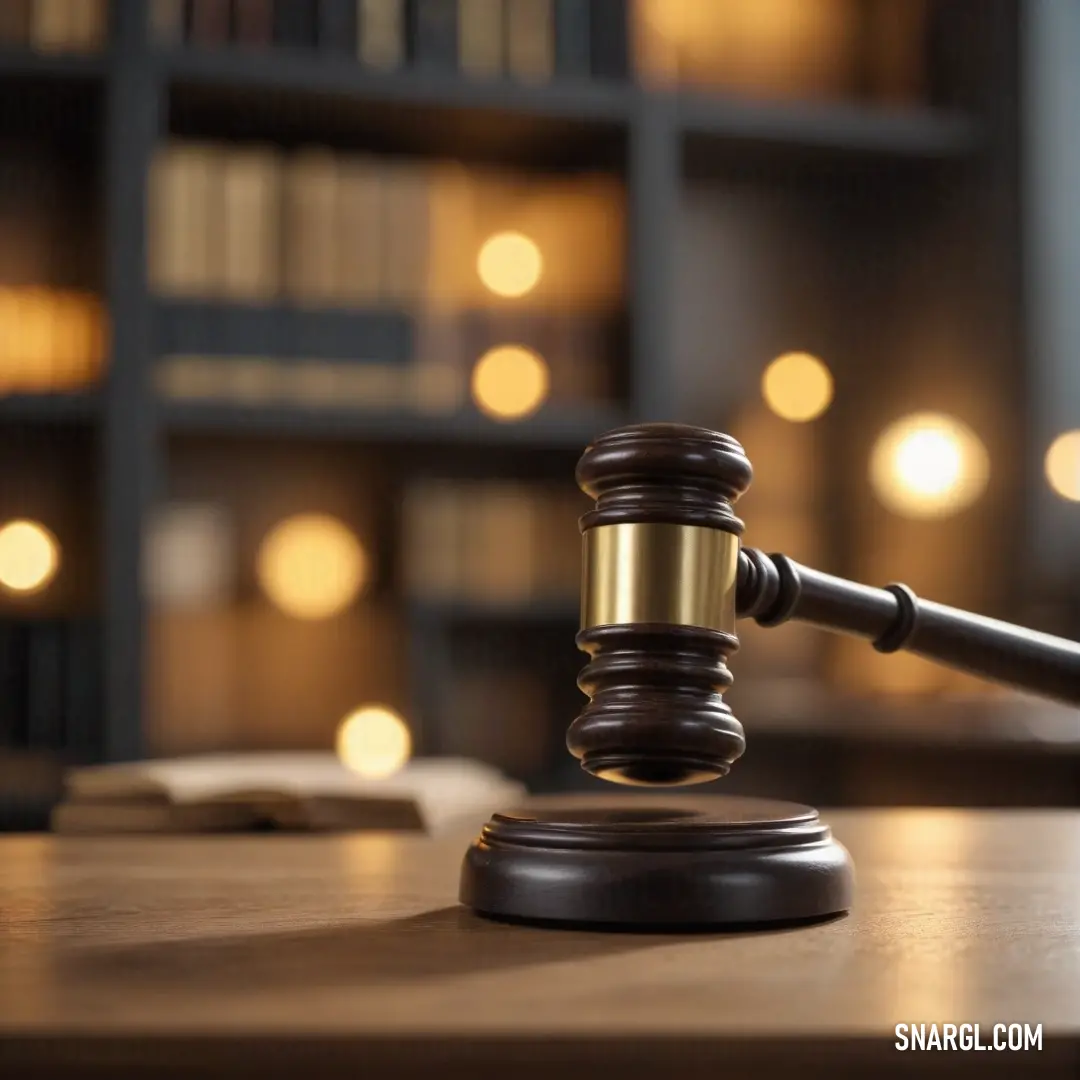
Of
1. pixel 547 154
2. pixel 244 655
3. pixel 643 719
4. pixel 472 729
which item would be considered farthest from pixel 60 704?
pixel 643 719

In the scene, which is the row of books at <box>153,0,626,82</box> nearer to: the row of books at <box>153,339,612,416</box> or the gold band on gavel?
the row of books at <box>153,339,612,416</box>

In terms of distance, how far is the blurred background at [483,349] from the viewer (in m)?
2.42

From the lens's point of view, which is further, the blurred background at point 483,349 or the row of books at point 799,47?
the row of books at point 799,47

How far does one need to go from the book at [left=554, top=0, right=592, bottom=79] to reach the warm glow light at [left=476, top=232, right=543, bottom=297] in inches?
13.1

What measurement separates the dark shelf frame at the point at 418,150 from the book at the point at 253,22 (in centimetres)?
5

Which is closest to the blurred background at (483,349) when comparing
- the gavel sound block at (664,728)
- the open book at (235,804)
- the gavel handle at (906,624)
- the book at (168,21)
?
the book at (168,21)

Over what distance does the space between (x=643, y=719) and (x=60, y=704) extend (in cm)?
202

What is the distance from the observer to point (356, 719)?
8.73 feet

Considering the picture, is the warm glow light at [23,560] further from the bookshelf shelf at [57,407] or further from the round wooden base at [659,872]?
the round wooden base at [659,872]

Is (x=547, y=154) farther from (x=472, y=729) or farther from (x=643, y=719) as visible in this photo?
(x=643, y=719)

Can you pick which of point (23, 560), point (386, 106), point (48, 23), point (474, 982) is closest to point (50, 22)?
point (48, 23)

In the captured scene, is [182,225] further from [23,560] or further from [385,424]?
[23,560]

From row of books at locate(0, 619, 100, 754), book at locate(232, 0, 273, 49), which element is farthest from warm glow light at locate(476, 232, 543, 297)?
row of books at locate(0, 619, 100, 754)

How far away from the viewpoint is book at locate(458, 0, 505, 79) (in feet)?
8.50
